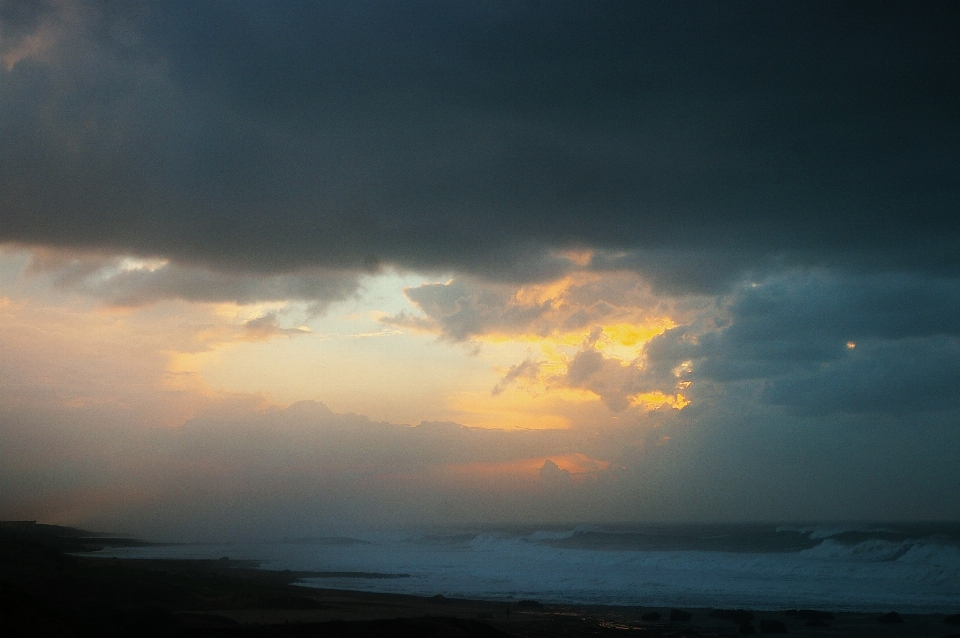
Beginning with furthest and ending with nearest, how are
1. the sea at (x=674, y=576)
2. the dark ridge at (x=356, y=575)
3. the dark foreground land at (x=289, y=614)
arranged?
the dark ridge at (x=356, y=575) < the sea at (x=674, y=576) < the dark foreground land at (x=289, y=614)

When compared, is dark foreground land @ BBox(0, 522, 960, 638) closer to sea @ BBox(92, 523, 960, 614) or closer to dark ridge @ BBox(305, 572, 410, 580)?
sea @ BBox(92, 523, 960, 614)

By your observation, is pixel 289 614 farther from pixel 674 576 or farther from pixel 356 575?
pixel 674 576

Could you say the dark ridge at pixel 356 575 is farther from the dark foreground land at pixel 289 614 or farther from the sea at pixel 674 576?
the dark foreground land at pixel 289 614

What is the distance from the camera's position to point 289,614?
1079 inches

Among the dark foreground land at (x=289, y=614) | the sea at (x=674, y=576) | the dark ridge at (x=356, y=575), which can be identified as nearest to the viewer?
the dark foreground land at (x=289, y=614)

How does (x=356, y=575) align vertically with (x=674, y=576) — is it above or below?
below

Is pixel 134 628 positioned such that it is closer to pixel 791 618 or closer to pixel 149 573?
pixel 149 573

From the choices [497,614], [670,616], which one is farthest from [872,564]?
[497,614]

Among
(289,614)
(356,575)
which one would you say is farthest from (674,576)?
(289,614)

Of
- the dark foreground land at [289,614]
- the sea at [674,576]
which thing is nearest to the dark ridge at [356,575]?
the sea at [674,576]

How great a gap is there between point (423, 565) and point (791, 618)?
3292cm

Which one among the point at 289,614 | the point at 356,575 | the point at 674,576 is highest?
the point at 289,614

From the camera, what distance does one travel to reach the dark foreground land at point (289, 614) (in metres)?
20.3

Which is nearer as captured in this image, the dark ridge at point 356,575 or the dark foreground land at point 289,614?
the dark foreground land at point 289,614
